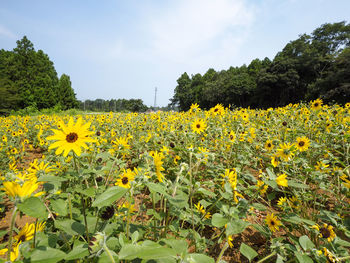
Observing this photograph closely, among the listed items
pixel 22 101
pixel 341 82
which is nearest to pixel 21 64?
pixel 22 101

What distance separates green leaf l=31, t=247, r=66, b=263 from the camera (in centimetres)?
67

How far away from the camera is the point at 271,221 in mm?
1675

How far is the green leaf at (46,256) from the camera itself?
67cm

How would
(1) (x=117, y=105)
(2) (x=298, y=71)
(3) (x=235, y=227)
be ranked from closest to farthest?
(3) (x=235, y=227) < (2) (x=298, y=71) < (1) (x=117, y=105)

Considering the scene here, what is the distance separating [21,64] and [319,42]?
172ft

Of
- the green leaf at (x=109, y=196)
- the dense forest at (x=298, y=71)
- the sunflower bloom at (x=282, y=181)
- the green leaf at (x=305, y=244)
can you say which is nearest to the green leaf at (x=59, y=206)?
the green leaf at (x=109, y=196)

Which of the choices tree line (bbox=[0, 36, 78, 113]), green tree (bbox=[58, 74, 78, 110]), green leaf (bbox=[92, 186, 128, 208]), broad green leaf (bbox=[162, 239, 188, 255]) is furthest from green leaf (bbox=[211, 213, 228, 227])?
green tree (bbox=[58, 74, 78, 110])

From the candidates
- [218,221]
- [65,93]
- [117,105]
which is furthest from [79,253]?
[117,105]

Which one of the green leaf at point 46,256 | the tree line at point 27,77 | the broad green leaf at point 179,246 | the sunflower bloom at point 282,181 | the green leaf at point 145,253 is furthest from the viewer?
the tree line at point 27,77

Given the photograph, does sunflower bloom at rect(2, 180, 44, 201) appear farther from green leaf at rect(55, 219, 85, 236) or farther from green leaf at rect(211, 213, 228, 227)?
green leaf at rect(211, 213, 228, 227)

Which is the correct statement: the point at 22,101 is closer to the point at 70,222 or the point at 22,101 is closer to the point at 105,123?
the point at 105,123

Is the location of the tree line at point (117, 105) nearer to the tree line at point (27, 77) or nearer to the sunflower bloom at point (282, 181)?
the tree line at point (27, 77)

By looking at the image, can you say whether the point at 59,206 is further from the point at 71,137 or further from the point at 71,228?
the point at 71,137

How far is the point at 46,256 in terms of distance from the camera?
0.69 metres
